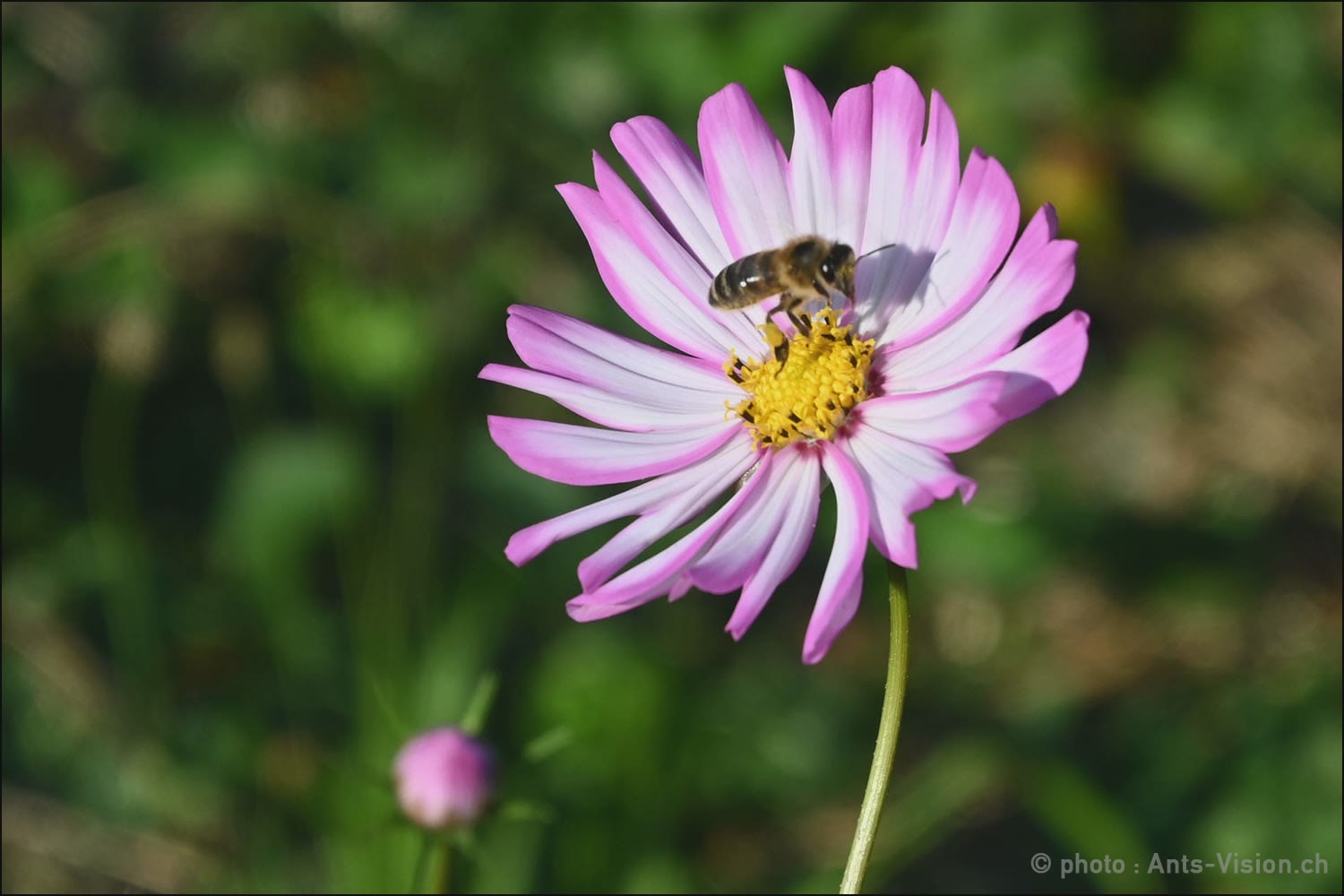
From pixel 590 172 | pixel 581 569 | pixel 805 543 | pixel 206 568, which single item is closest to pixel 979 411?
pixel 805 543

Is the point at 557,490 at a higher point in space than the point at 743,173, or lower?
higher

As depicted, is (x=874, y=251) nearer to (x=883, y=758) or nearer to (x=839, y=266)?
(x=839, y=266)

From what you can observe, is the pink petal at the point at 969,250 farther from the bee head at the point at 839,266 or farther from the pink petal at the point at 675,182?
the pink petal at the point at 675,182

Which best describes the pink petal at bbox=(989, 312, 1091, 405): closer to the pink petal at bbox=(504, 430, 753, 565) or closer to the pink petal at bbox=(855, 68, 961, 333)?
the pink petal at bbox=(855, 68, 961, 333)

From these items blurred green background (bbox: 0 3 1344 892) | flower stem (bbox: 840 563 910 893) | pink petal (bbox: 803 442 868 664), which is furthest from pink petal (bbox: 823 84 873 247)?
blurred green background (bbox: 0 3 1344 892)

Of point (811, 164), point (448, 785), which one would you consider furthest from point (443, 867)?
point (811, 164)

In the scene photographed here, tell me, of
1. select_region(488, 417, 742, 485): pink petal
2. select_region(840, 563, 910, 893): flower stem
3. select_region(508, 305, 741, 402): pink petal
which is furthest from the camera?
select_region(508, 305, 741, 402): pink petal
